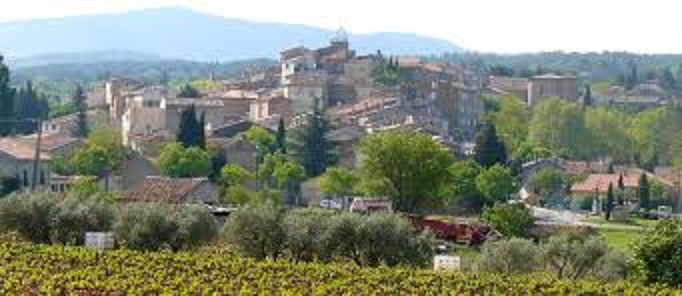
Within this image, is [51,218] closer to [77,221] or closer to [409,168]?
[77,221]

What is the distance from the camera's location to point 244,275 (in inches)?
1200

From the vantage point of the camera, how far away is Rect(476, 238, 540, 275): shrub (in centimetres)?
3594

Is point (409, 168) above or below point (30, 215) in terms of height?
below

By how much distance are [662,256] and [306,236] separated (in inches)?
361

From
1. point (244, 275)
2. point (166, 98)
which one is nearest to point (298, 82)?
point (166, 98)

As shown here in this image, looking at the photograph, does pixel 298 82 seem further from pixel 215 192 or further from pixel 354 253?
pixel 354 253

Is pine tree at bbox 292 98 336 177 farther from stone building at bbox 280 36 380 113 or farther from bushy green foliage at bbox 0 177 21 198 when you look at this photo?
stone building at bbox 280 36 380 113

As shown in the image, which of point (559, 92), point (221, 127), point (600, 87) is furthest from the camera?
point (600, 87)

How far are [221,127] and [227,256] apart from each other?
192 ft

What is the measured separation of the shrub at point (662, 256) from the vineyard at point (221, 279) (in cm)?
134

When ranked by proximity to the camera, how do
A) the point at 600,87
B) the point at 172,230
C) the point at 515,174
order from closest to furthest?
the point at 172,230 < the point at 515,174 < the point at 600,87

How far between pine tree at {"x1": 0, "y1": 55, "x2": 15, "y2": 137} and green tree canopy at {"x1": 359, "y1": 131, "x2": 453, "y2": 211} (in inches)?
982

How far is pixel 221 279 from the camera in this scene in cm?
2953

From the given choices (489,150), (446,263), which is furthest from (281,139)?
(446,263)
